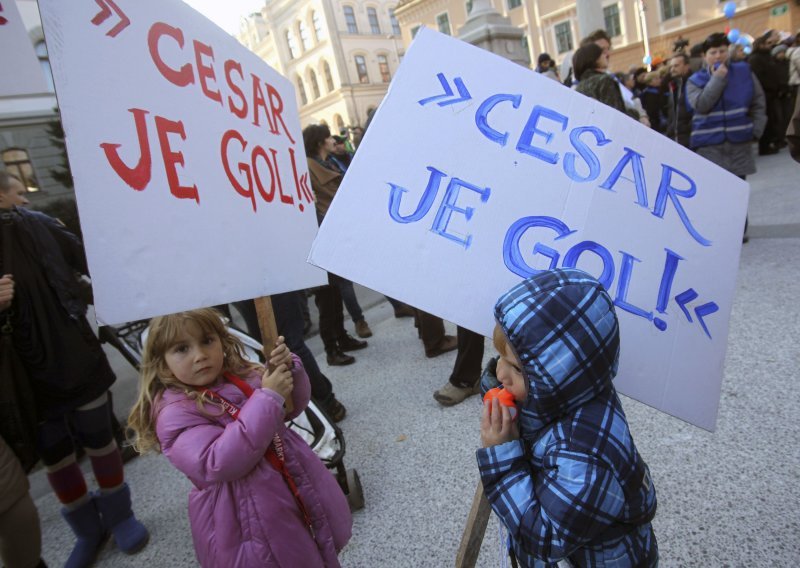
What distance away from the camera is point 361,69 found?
37625 mm

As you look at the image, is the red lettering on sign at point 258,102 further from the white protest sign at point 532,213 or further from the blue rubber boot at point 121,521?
the blue rubber boot at point 121,521

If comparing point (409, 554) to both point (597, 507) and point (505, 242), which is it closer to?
point (597, 507)

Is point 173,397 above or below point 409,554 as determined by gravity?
above

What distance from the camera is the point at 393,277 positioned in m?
0.92

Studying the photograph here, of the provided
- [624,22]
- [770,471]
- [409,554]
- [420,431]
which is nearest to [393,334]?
[420,431]

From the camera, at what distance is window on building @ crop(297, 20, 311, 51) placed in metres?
38.5

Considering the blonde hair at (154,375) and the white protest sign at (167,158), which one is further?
the blonde hair at (154,375)

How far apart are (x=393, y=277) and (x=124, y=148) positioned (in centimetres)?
60

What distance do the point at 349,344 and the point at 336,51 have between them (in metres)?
37.4

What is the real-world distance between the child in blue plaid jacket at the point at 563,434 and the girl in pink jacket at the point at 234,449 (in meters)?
0.60

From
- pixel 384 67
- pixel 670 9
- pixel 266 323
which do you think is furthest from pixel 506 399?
pixel 384 67

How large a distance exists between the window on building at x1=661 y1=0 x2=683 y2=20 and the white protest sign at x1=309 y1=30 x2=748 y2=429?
29386mm

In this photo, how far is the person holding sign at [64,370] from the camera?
73.2 inches

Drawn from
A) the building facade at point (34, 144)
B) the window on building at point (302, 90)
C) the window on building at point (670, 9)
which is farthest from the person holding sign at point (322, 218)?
the window on building at point (302, 90)
